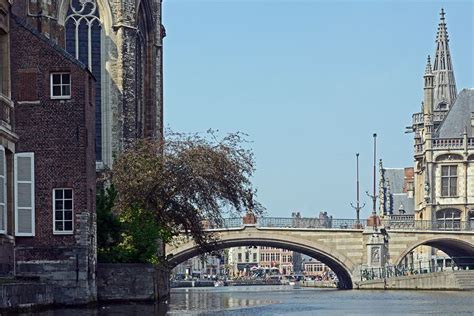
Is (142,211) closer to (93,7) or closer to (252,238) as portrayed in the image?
(93,7)

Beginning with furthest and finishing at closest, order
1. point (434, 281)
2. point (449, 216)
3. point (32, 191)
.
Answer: point (449, 216) < point (434, 281) < point (32, 191)

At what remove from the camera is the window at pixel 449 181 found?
103062 millimetres

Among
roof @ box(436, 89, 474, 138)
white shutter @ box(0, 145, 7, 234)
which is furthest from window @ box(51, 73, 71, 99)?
roof @ box(436, 89, 474, 138)

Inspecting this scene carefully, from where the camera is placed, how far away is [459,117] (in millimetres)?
106500

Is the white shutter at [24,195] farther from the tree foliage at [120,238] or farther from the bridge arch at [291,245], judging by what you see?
the bridge arch at [291,245]

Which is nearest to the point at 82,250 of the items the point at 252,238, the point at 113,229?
the point at 113,229

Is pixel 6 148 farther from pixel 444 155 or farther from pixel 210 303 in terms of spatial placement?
pixel 444 155

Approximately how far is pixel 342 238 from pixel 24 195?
185ft

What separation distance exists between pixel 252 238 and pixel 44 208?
172ft

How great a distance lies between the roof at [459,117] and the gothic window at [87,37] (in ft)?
165

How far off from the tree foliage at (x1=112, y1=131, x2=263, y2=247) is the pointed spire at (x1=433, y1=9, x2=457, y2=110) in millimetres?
68037

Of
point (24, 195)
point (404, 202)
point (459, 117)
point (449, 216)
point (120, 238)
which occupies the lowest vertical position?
point (449, 216)

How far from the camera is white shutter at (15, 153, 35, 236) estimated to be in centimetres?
3484

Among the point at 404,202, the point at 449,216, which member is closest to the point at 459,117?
the point at 449,216
